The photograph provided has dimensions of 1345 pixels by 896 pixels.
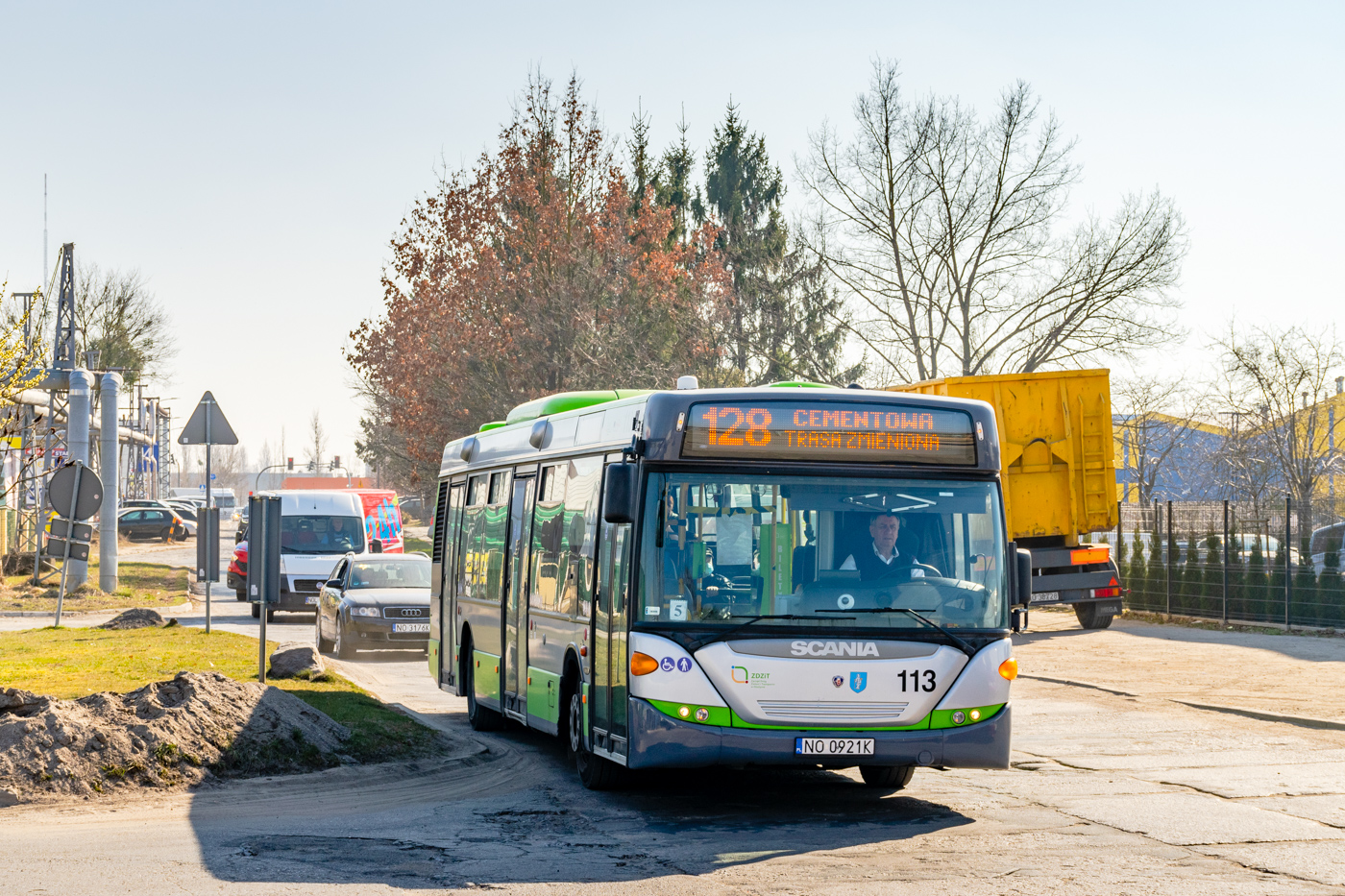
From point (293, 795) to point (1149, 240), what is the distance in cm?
3312

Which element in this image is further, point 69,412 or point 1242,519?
point 69,412

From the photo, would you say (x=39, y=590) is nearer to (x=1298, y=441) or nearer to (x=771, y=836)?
(x=771, y=836)

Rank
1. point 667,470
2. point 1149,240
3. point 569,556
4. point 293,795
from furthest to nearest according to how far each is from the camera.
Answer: point 1149,240
point 569,556
point 293,795
point 667,470

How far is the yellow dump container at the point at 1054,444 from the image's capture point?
2359 centimetres

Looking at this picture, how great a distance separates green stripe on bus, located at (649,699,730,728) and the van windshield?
69.7ft

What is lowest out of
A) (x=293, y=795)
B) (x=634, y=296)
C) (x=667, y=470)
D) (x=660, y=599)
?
(x=293, y=795)

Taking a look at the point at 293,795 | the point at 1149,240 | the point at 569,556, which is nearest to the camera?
the point at 293,795

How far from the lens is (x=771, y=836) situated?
8.64 meters

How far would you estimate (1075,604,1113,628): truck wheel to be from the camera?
82.4ft

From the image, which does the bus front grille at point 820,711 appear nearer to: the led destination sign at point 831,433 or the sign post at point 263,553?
the led destination sign at point 831,433

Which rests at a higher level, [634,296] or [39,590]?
[634,296]

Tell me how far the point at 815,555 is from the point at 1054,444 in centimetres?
1538

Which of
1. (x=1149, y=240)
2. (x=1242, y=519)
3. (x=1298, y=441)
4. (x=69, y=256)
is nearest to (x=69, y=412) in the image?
(x=69, y=256)

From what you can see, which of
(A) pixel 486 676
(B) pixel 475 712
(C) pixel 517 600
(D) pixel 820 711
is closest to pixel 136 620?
(B) pixel 475 712
